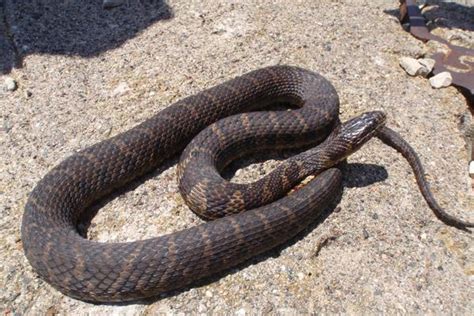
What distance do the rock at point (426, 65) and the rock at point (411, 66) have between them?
5 cm

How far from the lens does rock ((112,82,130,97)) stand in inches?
249

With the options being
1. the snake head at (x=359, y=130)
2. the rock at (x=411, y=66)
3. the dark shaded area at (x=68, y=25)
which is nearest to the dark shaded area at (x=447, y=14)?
the rock at (x=411, y=66)

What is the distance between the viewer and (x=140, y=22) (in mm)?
7559

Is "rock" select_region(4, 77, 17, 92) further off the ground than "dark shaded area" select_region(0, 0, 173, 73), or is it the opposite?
"dark shaded area" select_region(0, 0, 173, 73)

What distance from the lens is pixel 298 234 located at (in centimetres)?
481

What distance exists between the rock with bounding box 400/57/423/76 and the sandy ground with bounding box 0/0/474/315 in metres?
0.10

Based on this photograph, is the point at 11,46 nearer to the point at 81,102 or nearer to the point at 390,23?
the point at 81,102

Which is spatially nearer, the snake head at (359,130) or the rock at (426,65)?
the snake head at (359,130)

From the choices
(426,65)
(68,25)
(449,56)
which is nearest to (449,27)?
(449,56)

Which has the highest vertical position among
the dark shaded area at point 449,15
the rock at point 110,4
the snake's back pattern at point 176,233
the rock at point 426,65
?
the rock at point 110,4

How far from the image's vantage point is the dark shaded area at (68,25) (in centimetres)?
694

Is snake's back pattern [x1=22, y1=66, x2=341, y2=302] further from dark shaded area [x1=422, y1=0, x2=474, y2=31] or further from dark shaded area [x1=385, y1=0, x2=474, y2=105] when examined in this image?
dark shaded area [x1=422, y1=0, x2=474, y2=31]

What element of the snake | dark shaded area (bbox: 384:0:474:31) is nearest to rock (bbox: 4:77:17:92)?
the snake

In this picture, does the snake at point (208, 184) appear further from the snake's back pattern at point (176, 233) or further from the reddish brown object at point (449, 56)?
the reddish brown object at point (449, 56)
